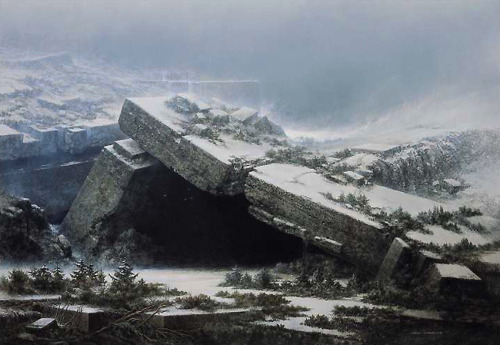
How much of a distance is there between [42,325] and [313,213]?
6.04 feet

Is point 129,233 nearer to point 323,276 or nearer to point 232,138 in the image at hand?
point 232,138

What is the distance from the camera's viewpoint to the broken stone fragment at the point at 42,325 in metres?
3.02

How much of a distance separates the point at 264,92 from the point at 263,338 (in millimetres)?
1965

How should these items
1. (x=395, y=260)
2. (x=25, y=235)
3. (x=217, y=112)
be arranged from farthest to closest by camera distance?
(x=217, y=112) → (x=25, y=235) → (x=395, y=260)

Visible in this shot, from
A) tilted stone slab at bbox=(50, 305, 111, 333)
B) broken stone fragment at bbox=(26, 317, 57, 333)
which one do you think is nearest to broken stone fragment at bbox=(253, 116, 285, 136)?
tilted stone slab at bbox=(50, 305, 111, 333)

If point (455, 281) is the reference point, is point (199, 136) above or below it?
above

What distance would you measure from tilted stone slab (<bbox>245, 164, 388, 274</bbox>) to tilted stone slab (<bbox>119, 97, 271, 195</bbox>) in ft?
0.96

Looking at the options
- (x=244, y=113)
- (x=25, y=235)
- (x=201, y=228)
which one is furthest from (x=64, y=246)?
(x=244, y=113)

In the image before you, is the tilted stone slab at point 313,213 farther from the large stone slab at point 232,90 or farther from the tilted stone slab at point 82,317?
the tilted stone slab at point 82,317

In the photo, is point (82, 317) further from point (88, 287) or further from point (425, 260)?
point (425, 260)

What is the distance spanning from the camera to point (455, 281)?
2990 mm

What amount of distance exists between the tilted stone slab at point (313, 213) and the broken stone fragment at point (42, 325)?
161cm

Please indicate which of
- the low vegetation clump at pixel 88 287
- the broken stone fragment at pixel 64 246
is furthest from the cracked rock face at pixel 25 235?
the low vegetation clump at pixel 88 287

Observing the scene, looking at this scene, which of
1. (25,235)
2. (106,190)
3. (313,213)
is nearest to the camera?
(313,213)
